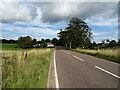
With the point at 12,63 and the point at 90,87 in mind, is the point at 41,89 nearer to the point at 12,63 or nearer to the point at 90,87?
the point at 90,87

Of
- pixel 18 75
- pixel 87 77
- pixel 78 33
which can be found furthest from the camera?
pixel 78 33

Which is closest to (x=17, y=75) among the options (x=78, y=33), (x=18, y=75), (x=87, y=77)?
(x=18, y=75)

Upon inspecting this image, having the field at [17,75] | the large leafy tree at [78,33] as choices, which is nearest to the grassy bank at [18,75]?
the field at [17,75]

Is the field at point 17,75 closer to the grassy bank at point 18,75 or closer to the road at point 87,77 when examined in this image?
the grassy bank at point 18,75

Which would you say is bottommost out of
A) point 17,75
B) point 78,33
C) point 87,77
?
point 87,77

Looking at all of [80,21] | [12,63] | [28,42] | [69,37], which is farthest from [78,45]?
[12,63]

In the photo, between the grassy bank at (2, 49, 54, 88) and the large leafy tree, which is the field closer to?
the grassy bank at (2, 49, 54, 88)

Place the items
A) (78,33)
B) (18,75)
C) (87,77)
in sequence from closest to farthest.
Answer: (18,75)
(87,77)
(78,33)

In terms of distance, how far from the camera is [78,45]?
64625mm

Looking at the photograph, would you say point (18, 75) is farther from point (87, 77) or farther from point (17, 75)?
point (87, 77)

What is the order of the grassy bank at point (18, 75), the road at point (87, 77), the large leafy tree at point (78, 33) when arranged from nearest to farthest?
the grassy bank at point (18, 75) < the road at point (87, 77) < the large leafy tree at point (78, 33)

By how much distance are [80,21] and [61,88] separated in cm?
6201

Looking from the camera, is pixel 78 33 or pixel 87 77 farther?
pixel 78 33

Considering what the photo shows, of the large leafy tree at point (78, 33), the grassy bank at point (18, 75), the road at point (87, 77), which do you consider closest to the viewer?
the grassy bank at point (18, 75)
